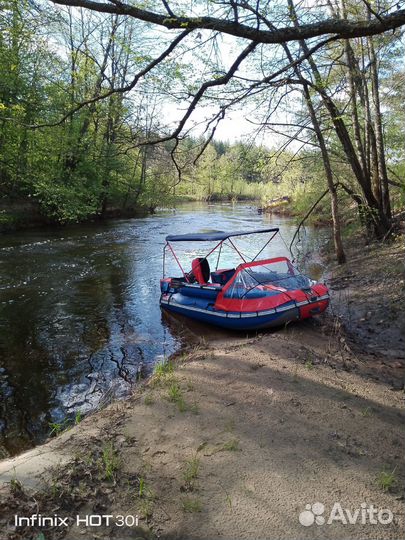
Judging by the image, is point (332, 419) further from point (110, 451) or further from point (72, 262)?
point (72, 262)

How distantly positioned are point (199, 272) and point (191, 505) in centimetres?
741

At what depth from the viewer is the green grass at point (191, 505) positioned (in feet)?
9.02

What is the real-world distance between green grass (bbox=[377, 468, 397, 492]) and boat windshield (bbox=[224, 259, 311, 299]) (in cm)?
518

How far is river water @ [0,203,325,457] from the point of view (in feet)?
18.5

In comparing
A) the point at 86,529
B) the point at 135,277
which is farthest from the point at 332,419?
the point at 135,277

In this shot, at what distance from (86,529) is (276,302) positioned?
5.92 m

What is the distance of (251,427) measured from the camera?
381 cm

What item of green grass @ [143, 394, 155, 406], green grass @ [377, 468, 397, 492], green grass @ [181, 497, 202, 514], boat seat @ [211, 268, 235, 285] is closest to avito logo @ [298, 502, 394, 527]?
green grass @ [377, 468, 397, 492]

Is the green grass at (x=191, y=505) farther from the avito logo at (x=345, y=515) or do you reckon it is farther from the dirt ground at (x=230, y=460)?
the avito logo at (x=345, y=515)

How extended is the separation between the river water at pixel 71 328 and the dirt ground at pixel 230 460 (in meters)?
1.37

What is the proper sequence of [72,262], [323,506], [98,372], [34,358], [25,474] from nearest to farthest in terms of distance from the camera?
[323,506] → [25,474] → [98,372] → [34,358] → [72,262]

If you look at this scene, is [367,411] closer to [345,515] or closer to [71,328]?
[345,515]

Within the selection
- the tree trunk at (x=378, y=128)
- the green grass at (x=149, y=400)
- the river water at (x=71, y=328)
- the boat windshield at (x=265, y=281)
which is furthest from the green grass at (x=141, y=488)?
the tree trunk at (x=378, y=128)

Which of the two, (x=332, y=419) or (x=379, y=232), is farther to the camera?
(x=379, y=232)
